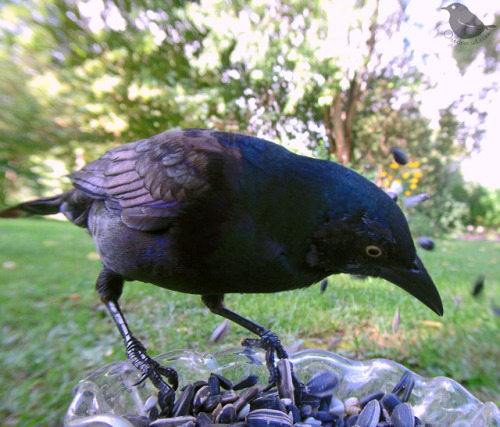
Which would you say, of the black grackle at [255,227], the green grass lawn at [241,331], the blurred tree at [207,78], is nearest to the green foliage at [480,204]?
the blurred tree at [207,78]

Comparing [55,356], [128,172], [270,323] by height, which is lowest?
[55,356]

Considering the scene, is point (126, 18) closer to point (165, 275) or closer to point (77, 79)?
point (77, 79)

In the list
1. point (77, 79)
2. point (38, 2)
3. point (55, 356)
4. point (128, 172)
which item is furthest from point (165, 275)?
point (77, 79)

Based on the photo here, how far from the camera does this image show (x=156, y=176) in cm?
130

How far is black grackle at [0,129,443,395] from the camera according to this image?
1056 millimetres

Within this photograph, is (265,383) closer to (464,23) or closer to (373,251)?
(373,251)

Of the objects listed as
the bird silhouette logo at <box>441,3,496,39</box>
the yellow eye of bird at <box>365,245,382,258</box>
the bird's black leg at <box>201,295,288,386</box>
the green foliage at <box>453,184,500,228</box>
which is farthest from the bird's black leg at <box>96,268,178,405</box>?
the green foliage at <box>453,184,500,228</box>

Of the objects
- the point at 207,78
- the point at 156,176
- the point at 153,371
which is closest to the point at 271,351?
the point at 153,371

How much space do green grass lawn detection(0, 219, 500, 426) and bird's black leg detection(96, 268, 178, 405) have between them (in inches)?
19.9

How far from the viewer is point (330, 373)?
1.45m

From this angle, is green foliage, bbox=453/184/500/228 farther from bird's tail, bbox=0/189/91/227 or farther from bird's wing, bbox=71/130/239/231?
bird's tail, bbox=0/189/91/227

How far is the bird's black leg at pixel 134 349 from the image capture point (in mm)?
1243

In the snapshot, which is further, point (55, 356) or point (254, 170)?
point (55, 356)

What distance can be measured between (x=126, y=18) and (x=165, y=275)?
487 centimetres
